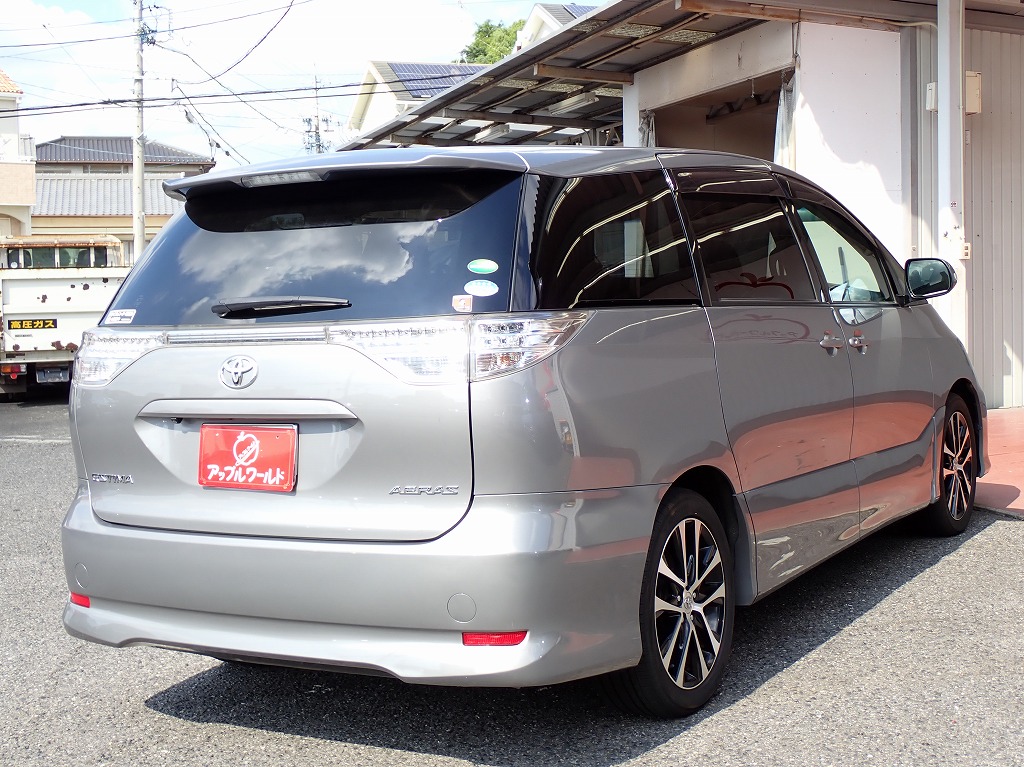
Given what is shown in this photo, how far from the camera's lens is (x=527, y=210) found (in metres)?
3.25

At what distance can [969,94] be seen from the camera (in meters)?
9.73

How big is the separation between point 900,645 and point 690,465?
1.40m

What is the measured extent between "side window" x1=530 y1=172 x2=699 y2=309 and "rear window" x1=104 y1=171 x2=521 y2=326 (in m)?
0.12

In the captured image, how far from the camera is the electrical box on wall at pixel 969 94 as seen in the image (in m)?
9.66

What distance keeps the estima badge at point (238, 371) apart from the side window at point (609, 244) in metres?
0.84

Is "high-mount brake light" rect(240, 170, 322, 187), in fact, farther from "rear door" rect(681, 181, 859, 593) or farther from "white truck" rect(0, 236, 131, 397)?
"white truck" rect(0, 236, 131, 397)

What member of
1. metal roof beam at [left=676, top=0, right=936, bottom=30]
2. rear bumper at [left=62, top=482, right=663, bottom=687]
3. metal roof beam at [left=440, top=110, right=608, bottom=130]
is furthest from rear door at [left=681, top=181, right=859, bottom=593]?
metal roof beam at [left=440, top=110, right=608, bottom=130]

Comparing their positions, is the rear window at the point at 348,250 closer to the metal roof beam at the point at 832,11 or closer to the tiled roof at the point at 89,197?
the metal roof beam at the point at 832,11

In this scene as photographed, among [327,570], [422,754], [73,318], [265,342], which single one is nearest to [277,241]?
[265,342]

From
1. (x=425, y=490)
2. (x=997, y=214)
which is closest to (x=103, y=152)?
(x=997, y=214)

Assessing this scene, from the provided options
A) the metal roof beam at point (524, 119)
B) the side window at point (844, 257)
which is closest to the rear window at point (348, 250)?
the side window at point (844, 257)

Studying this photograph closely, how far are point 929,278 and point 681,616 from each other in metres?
2.70

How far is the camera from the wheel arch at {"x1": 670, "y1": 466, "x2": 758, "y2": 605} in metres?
3.80

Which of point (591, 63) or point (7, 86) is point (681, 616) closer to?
point (591, 63)
